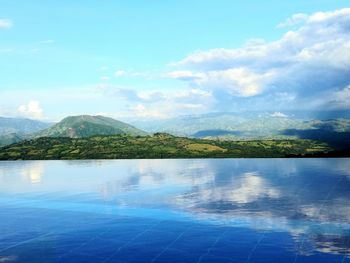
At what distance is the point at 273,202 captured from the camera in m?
80.4

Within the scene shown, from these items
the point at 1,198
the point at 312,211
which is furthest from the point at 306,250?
the point at 1,198

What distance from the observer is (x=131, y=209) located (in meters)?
74.4

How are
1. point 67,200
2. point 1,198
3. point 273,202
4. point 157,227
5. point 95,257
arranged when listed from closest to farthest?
point 95,257, point 157,227, point 273,202, point 67,200, point 1,198

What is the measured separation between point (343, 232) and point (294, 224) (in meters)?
7.24

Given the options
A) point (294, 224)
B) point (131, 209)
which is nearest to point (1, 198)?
point (131, 209)

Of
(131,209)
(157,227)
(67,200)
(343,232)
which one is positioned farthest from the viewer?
(67,200)

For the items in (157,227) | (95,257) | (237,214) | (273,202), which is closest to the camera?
(95,257)

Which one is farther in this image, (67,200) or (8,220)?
(67,200)

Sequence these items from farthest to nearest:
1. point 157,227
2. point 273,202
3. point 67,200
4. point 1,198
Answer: point 1,198, point 67,200, point 273,202, point 157,227

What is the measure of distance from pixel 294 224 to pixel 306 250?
1407cm

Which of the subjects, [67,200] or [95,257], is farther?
[67,200]

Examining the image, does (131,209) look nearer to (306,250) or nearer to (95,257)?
(95,257)

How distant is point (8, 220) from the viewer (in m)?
67.1

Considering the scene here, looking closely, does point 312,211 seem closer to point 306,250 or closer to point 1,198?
point 306,250
